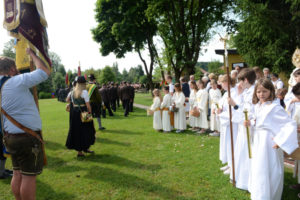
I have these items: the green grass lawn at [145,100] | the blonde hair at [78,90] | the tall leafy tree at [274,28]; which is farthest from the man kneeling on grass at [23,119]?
the green grass lawn at [145,100]

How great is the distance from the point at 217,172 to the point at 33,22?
468cm

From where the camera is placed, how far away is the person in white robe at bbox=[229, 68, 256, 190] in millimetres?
3606

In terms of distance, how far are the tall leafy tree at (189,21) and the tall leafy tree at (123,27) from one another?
2105 mm

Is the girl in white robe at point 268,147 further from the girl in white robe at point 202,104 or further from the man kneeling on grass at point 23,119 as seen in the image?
the girl in white robe at point 202,104

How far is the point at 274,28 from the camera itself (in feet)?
41.0

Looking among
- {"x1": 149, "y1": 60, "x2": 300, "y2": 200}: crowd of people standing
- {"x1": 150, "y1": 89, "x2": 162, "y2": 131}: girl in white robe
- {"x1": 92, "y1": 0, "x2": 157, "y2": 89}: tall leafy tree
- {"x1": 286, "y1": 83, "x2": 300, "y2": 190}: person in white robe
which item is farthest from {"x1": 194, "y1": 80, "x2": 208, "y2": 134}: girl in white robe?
{"x1": 92, "y1": 0, "x2": 157, "y2": 89}: tall leafy tree

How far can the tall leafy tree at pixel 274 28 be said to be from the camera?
12.2 metres

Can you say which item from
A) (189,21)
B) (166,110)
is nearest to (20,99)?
(166,110)

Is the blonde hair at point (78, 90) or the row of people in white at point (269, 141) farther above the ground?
the blonde hair at point (78, 90)

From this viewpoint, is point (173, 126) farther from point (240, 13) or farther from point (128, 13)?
point (128, 13)

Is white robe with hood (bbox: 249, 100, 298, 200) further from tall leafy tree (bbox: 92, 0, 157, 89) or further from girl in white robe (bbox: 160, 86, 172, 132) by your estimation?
tall leafy tree (bbox: 92, 0, 157, 89)

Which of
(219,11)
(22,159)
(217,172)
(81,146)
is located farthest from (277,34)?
(22,159)

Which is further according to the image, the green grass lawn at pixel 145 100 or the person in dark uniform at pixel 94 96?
the green grass lawn at pixel 145 100

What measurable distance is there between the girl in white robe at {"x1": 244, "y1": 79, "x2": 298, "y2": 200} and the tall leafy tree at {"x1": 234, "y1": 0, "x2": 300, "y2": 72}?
11.3 metres
